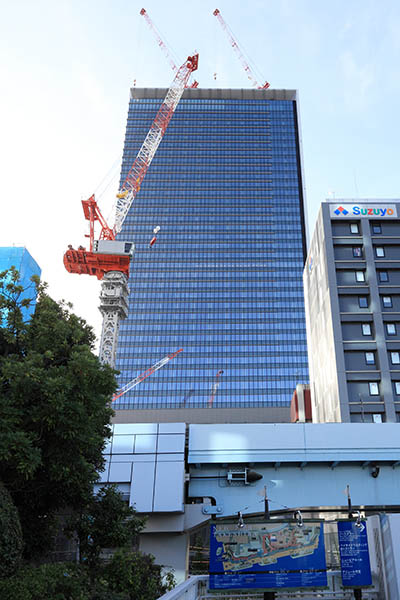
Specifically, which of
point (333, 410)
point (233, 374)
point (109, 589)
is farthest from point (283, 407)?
point (109, 589)

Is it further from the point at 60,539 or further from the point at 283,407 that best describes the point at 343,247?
the point at 283,407

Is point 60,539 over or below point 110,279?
below

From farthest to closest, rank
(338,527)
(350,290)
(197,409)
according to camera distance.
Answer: (197,409) < (350,290) < (338,527)

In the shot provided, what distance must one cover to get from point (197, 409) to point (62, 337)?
4664 inches

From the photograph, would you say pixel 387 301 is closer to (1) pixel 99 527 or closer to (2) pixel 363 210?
(2) pixel 363 210

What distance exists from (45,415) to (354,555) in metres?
11.4

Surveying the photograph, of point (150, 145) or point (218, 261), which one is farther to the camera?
point (218, 261)

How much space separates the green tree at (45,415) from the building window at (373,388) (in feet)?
151

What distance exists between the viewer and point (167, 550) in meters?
29.5

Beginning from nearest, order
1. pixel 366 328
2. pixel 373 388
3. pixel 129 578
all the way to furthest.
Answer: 1. pixel 129 578
2. pixel 373 388
3. pixel 366 328

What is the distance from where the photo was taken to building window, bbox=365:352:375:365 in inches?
2365

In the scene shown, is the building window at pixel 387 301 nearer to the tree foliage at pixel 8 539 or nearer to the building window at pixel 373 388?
the building window at pixel 373 388

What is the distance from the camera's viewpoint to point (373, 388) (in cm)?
5859

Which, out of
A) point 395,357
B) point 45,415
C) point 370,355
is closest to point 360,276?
point 370,355
